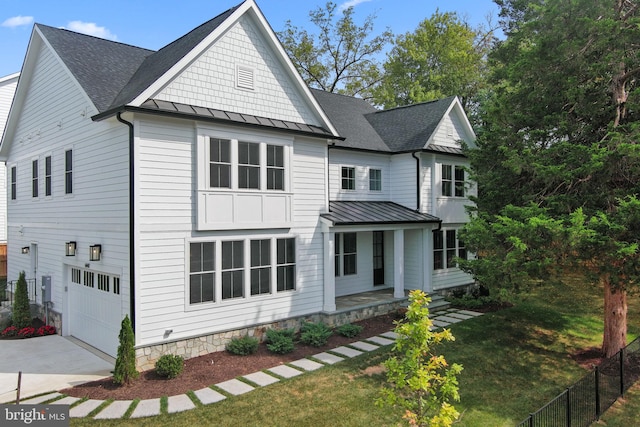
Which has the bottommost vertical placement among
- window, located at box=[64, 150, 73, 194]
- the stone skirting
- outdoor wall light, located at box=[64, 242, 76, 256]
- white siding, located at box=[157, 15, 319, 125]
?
the stone skirting

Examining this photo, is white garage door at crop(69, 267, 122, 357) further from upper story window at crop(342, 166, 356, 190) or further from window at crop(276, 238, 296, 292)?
upper story window at crop(342, 166, 356, 190)

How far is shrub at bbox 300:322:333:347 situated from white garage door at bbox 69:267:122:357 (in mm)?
4723

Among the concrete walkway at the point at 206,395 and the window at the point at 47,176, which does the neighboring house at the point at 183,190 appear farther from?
the concrete walkway at the point at 206,395

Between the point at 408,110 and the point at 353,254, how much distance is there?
7.15m

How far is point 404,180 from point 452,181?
2190mm

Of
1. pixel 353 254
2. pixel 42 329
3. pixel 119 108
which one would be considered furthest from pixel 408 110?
pixel 42 329

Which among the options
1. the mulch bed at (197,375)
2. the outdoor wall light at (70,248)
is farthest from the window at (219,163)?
the outdoor wall light at (70,248)

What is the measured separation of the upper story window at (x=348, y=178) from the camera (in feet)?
54.2

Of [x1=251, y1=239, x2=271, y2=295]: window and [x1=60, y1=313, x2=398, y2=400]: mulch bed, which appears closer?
[x1=60, y1=313, x2=398, y2=400]: mulch bed

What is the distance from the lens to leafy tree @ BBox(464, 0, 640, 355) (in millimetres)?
9008

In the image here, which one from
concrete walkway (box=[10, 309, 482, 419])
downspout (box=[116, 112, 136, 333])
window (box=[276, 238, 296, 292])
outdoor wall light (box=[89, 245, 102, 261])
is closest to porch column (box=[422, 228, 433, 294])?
concrete walkway (box=[10, 309, 482, 419])

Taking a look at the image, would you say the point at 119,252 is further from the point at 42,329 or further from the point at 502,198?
the point at 502,198

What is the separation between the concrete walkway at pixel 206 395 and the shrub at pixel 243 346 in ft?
3.38

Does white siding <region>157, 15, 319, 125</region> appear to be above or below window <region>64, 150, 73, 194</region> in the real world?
above
